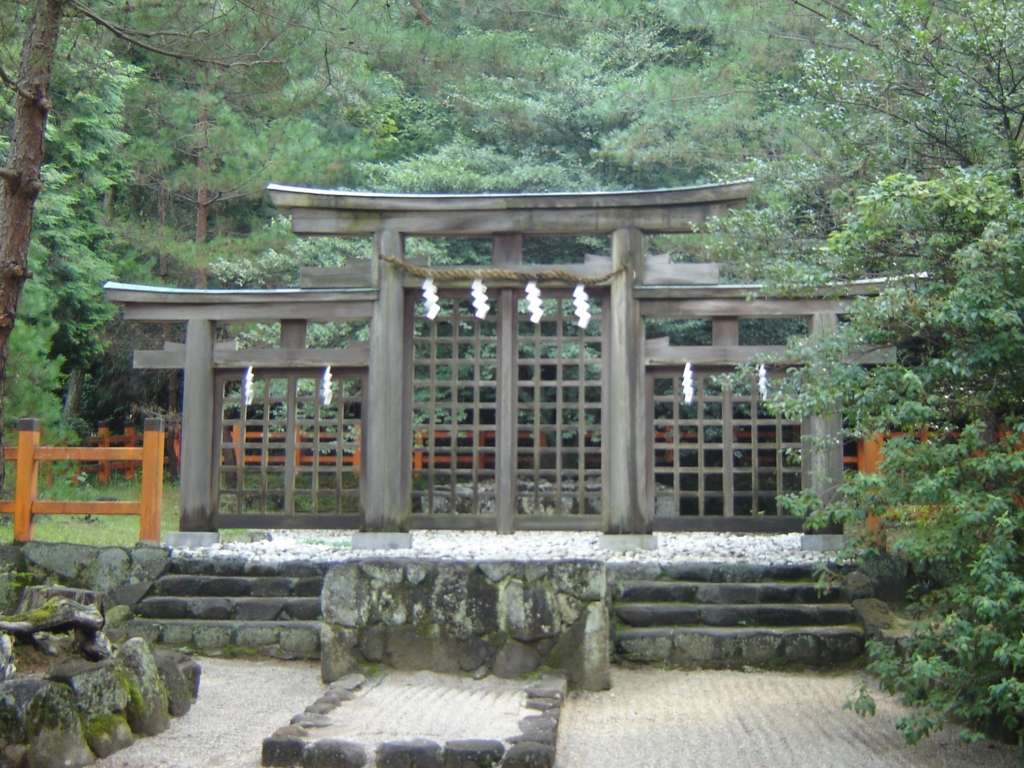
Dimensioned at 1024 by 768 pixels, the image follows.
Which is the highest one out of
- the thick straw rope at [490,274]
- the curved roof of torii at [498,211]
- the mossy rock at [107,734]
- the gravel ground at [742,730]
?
the curved roof of torii at [498,211]

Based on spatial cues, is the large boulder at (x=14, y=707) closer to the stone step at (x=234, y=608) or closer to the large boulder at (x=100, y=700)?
the large boulder at (x=100, y=700)

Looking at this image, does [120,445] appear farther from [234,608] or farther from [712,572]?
[712,572]

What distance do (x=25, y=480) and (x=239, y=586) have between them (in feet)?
7.81

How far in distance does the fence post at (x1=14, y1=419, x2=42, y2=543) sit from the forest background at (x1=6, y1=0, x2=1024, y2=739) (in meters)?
2.90

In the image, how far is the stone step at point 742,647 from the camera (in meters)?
7.49

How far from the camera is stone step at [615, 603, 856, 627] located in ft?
25.8

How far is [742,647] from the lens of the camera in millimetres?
7555

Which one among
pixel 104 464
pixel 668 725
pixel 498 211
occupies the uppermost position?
pixel 498 211

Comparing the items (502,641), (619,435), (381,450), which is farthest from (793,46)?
(502,641)

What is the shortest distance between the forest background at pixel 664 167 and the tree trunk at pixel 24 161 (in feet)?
0.21

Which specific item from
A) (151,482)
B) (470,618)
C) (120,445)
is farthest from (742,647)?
(120,445)

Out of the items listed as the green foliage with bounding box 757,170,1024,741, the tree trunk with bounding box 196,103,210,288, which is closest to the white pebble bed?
the green foliage with bounding box 757,170,1024,741

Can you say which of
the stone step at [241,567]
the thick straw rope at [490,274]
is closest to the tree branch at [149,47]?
the thick straw rope at [490,274]

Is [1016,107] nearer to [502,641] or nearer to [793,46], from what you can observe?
[502,641]
